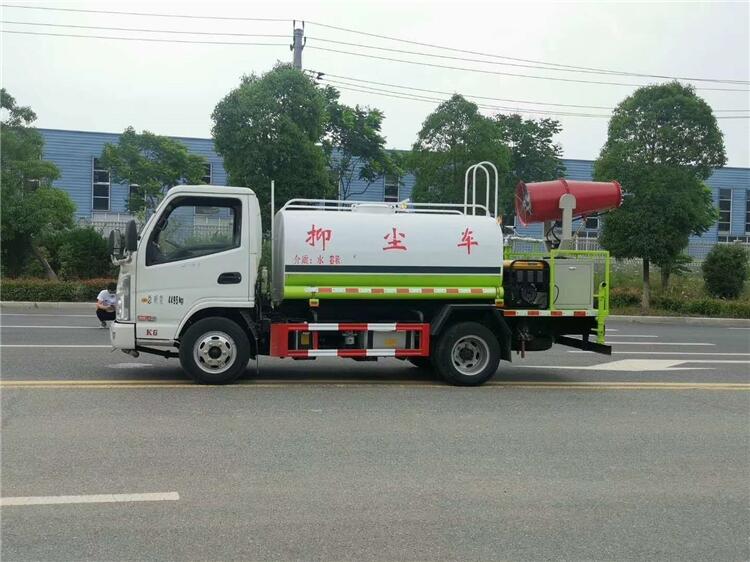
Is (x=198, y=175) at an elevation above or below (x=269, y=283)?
above

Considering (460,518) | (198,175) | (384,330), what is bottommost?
(460,518)

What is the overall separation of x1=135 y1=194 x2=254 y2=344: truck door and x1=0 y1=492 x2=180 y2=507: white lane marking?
14.3 ft

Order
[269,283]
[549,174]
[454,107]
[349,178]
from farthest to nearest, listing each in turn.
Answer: [549,174], [349,178], [454,107], [269,283]

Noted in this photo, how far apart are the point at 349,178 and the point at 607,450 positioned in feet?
100

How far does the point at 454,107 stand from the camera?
2311 cm

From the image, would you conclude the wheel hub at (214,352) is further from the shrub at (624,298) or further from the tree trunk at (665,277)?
the tree trunk at (665,277)

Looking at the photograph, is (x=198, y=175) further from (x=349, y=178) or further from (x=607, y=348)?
(x=607, y=348)

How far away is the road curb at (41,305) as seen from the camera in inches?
847

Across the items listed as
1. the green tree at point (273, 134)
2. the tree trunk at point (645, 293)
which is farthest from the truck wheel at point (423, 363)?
the tree trunk at point (645, 293)

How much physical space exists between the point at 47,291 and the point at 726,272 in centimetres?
2224

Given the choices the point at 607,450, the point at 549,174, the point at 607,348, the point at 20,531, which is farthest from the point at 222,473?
the point at 549,174

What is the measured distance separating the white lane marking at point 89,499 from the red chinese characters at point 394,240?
5.16 m

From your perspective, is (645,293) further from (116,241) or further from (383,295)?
(116,241)

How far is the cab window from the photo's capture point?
955 centimetres
